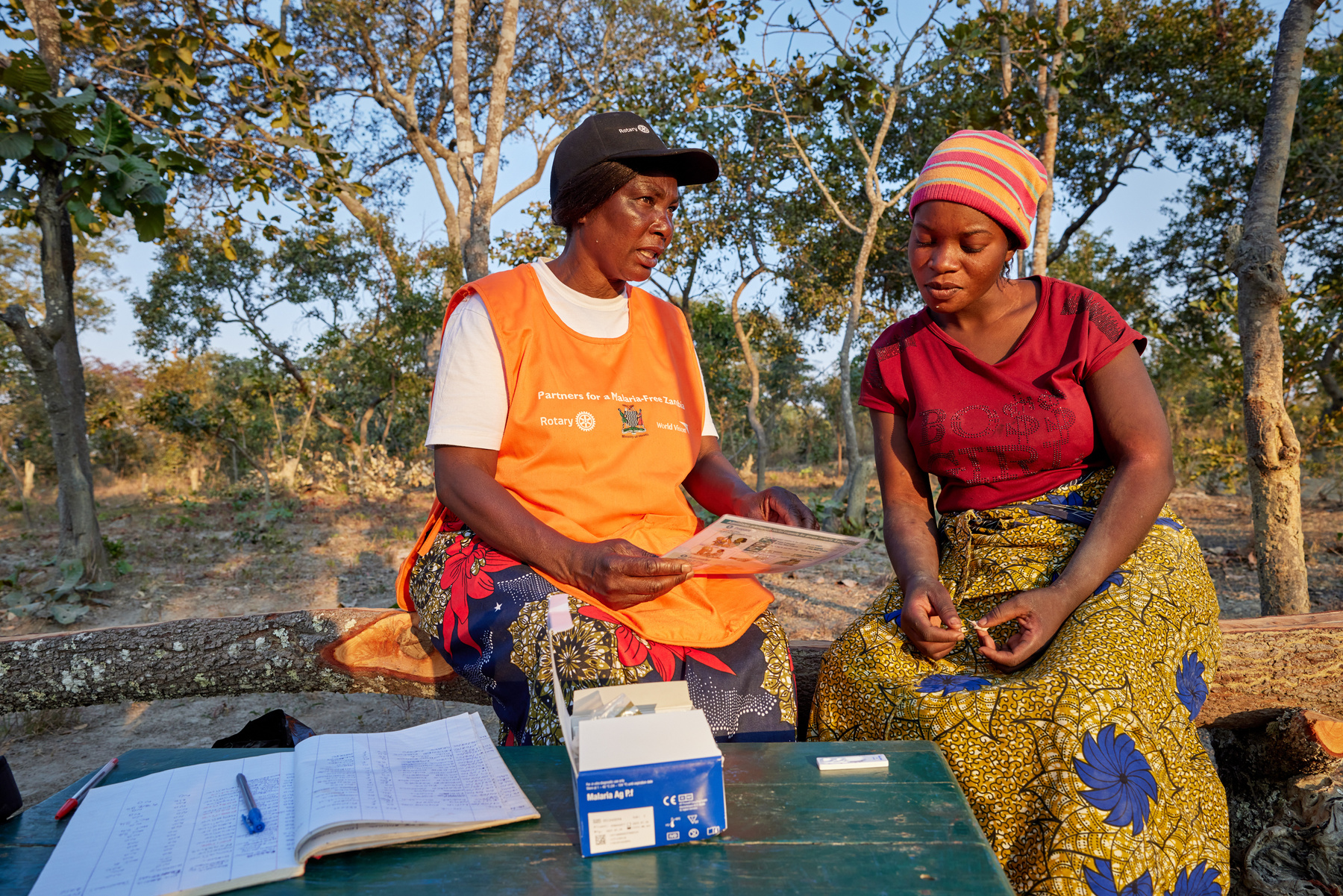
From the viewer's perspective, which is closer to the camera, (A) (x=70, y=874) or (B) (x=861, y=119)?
(A) (x=70, y=874)

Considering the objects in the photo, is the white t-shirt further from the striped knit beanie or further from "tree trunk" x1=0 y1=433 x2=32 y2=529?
"tree trunk" x1=0 y1=433 x2=32 y2=529

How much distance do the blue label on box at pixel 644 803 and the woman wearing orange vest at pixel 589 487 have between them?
2.18 feet

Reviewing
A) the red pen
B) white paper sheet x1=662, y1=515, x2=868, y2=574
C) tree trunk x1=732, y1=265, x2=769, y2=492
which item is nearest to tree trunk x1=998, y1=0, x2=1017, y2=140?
white paper sheet x1=662, y1=515, x2=868, y2=574

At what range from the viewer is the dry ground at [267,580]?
11.9ft

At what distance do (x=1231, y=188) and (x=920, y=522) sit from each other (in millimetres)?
10016

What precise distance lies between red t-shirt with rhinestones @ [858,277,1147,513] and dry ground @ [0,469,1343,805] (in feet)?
4.64

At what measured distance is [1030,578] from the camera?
6.40 ft

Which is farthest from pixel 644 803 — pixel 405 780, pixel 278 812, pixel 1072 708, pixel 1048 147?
pixel 1048 147

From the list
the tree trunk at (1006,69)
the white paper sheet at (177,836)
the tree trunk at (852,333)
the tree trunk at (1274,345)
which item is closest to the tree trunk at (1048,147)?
the tree trunk at (1006,69)

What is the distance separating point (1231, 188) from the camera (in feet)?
31.2

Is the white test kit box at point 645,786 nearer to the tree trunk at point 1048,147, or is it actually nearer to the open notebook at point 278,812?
the open notebook at point 278,812

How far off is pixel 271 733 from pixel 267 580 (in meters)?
4.87

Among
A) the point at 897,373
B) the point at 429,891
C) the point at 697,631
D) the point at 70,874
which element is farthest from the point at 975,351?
the point at 70,874

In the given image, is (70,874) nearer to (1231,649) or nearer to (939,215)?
(939,215)
